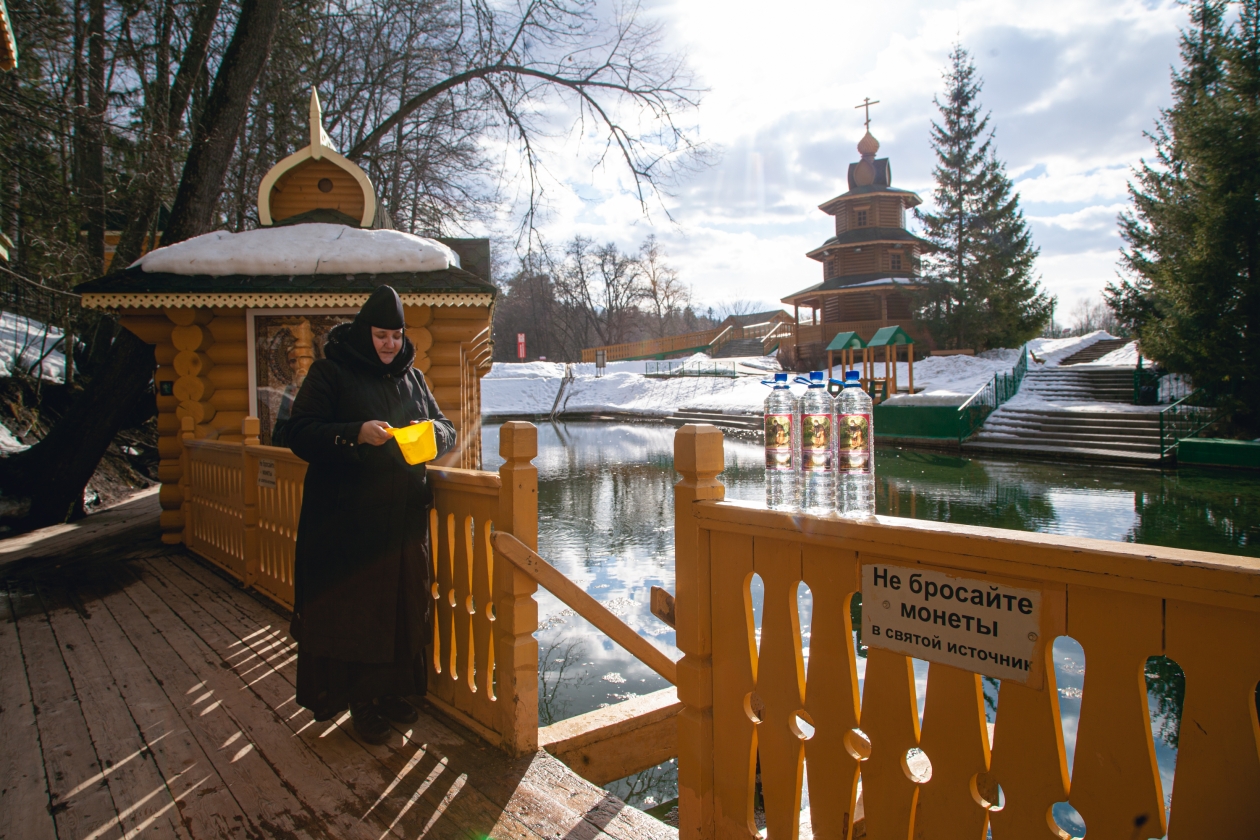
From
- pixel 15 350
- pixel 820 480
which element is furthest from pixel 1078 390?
pixel 15 350

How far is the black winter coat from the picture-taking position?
115 inches

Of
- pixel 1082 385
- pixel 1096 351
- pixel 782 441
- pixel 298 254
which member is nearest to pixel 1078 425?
pixel 1082 385

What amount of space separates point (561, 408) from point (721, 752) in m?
39.5

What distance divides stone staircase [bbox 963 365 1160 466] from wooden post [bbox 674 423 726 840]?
17018mm

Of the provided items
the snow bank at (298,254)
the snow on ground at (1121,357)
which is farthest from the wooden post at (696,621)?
the snow on ground at (1121,357)

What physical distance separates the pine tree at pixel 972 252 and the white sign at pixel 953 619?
3451cm

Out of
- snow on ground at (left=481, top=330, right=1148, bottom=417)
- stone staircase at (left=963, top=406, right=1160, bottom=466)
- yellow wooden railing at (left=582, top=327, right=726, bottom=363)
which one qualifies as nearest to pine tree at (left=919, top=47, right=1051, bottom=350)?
snow on ground at (left=481, top=330, right=1148, bottom=417)

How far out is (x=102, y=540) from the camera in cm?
788

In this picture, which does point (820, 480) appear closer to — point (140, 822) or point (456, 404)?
point (140, 822)

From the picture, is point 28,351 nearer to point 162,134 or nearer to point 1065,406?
point 162,134

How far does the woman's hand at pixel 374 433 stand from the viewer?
2.78 meters

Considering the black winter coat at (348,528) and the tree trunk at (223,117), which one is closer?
the black winter coat at (348,528)

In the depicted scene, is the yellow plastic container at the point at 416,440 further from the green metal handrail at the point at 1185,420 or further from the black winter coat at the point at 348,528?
the green metal handrail at the point at 1185,420

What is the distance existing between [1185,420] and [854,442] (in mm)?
19093
